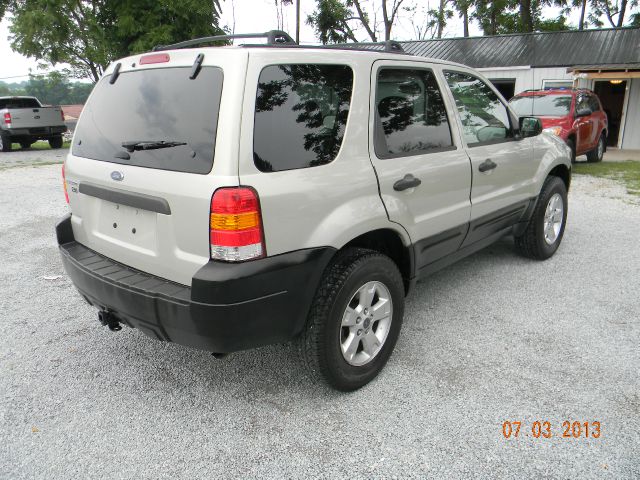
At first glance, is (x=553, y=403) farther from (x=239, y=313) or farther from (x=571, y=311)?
(x=239, y=313)

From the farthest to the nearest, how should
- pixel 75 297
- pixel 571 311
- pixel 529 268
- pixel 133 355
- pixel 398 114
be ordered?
1. pixel 529 268
2. pixel 75 297
3. pixel 571 311
4. pixel 133 355
5. pixel 398 114

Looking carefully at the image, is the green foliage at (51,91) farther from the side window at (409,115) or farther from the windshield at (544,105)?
the side window at (409,115)

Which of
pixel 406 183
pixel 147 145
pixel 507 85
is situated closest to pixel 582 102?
pixel 507 85

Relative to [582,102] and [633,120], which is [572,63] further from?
[582,102]

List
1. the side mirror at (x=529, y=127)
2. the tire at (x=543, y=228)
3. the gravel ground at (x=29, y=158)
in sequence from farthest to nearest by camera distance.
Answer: the gravel ground at (x=29, y=158) → the tire at (x=543, y=228) → the side mirror at (x=529, y=127)

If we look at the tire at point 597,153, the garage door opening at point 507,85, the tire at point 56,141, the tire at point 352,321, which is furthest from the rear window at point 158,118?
the garage door opening at point 507,85

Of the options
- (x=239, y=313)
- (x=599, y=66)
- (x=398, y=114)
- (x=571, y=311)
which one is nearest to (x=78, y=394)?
(x=239, y=313)

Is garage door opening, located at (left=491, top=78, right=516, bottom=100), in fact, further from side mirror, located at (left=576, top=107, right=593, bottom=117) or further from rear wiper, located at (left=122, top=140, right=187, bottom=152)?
rear wiper, located at (left=122, top=140, right=187, bottom=152)

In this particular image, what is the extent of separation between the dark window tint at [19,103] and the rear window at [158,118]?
16.6 metres

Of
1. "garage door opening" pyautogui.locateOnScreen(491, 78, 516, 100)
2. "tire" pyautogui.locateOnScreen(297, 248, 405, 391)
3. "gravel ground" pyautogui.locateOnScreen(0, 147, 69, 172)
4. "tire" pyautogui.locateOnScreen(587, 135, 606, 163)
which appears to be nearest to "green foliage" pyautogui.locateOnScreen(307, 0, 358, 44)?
"garage door opening" pyautogui.locateOnScreen(491, 78, 516, 100)

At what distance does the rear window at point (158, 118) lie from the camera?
230 cm

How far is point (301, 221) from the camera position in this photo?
239 centimetres

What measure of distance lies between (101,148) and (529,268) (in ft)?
12.6

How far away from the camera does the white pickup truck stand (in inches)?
623
